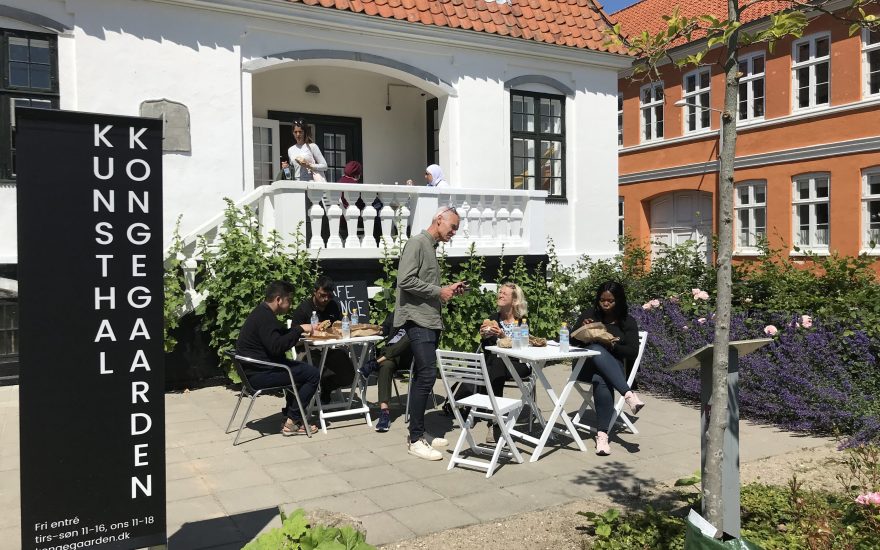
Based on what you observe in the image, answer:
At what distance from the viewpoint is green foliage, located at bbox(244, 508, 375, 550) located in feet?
10.1

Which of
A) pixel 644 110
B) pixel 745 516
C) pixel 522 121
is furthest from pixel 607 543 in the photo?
pixel 644 110

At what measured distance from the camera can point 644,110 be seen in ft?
79.0

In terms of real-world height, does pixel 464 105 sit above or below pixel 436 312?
above

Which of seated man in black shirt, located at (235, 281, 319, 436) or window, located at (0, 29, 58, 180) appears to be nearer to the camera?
seated man in black shirt, located at (235, 281, 319, 436)

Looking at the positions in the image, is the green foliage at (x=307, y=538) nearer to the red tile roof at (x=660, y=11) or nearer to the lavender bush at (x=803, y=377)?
the lavender bush at (x=803, y=377)

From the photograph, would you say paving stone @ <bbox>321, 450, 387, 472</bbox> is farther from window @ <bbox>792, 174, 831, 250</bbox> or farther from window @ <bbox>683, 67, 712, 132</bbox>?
window @ <bbox>683, 67, 712, 132</bbox>

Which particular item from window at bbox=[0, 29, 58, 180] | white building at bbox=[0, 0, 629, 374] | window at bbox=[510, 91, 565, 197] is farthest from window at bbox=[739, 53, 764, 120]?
window at bbox=[0, 29, 58, 180]

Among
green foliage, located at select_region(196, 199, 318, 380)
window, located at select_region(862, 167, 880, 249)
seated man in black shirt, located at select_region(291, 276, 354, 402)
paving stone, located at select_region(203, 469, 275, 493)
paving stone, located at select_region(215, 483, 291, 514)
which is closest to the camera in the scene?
paving stone, located at select_region(215, 483, 291, 514)

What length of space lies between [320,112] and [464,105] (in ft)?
8.05

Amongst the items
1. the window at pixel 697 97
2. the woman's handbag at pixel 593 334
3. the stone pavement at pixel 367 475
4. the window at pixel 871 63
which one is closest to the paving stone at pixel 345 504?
the stone pavement at pixel 367 475

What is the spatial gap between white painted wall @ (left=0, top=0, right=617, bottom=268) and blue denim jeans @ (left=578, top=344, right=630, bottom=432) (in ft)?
18.4

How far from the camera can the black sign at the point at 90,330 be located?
3.02 m

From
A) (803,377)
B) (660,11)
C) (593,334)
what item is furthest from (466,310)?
(660,11)

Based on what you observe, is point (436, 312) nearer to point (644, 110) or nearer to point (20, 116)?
point (20, 116)
